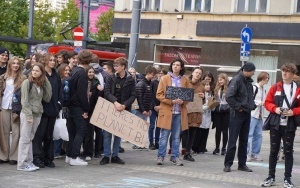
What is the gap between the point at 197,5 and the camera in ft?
116

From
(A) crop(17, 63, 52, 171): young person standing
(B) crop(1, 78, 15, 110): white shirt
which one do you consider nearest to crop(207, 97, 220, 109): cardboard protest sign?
(A) crop(17, 63, 52, 171): young person standing

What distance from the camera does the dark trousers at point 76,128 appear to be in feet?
41.4

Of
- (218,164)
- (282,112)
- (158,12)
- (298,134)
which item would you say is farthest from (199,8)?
(282,112)

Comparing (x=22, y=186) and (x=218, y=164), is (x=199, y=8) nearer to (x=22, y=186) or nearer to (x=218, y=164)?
(x=218, y=164)

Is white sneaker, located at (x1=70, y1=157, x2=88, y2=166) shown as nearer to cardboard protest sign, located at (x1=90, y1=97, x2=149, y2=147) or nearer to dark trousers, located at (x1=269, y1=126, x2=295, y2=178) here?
cardboard protest sign, located at (x1=90, y1=97, x2=149, y2=147)

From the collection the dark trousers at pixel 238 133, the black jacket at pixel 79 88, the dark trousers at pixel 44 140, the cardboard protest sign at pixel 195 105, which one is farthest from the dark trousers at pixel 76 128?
the cardboard protest sign at pixel 195 105

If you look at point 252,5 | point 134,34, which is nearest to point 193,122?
point 134,34

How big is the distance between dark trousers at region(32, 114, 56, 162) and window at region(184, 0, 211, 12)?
2362 centimetres

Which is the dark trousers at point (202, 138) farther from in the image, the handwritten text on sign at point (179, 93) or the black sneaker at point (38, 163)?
the black sneaker at point (38, 163)

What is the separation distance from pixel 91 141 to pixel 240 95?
2.95 meters

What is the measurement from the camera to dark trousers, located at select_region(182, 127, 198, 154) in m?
14.4

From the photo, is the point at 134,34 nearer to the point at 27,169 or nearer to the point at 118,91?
the point at 118,91

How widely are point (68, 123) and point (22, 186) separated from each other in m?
2.66

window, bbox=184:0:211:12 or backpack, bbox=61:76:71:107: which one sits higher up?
window, bbox=184:0:211:12
